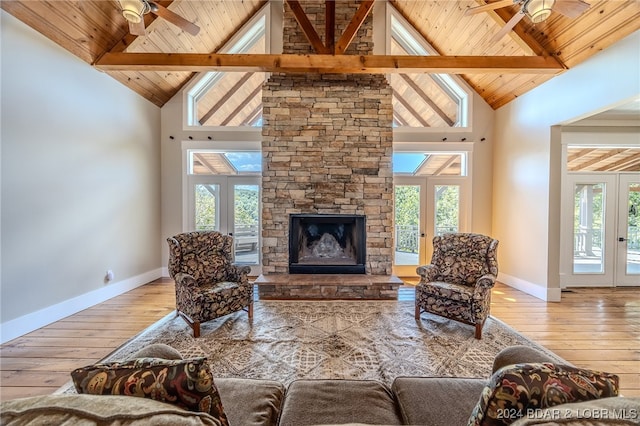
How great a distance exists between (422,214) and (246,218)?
137 inches

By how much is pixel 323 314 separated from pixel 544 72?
4.50 meters

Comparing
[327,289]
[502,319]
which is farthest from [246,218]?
[502,319]

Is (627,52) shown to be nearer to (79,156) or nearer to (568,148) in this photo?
(568,148)

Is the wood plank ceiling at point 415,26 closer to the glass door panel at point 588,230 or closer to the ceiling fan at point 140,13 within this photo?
the ceiling fan at point 140,13

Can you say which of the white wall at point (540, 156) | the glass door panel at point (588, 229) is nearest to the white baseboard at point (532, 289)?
the white wall at point (540, 156)

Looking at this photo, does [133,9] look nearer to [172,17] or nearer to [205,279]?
[172,17]

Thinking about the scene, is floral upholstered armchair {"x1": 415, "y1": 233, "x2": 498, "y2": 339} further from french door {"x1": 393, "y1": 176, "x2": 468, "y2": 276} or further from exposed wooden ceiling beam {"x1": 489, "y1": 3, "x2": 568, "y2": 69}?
exposed wooden ceiling beam {"x1": 489, "y1": 3, "x2": 568, "y2": 69}

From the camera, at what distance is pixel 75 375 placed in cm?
82

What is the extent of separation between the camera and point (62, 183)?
3363 millimetres

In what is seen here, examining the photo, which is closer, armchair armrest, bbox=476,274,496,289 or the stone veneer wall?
armchair armrest, bbox=476,274,496,289

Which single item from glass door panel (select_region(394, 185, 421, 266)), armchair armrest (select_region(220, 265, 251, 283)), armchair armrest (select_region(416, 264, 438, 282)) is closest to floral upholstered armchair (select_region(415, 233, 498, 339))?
armchair armrest (select_region(416, 264, 438, 282))

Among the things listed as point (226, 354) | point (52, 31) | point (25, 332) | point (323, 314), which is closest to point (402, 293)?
point (323, 314)

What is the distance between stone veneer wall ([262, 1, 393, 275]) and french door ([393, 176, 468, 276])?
801mm

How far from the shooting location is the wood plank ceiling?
3.09m
